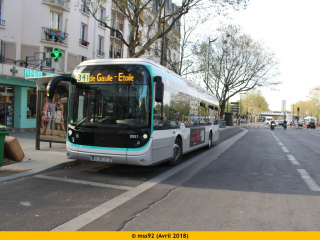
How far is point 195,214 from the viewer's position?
4156 millimetres

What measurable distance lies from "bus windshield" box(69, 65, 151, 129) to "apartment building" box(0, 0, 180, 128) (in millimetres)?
10046

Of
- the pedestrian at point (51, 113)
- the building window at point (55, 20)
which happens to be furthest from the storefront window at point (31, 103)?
the pedestrian at point (51, 113)

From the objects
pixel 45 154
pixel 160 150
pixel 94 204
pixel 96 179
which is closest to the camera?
pixel 94 204

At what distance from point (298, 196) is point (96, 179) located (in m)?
4.24

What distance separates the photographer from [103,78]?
6855mm

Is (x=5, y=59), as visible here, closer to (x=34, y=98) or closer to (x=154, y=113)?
(x=34, y=98)

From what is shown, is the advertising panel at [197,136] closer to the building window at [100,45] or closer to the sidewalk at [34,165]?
the sidewalk at [34,165]

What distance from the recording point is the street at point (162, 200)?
3.77m

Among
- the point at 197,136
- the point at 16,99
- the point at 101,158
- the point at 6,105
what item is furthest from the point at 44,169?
the point at 16,99

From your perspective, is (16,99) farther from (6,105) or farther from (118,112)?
(118,112)

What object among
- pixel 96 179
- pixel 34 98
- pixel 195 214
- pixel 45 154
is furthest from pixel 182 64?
pixel 195 214

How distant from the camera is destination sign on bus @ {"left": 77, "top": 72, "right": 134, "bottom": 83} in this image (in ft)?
21.9

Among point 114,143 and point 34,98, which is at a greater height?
point 34,98

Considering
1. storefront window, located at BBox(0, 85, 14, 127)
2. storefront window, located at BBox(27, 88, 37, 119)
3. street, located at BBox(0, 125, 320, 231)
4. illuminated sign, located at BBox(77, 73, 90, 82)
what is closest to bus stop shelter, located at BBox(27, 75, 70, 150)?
street, located at BBox(0, 125, 320, 231)
